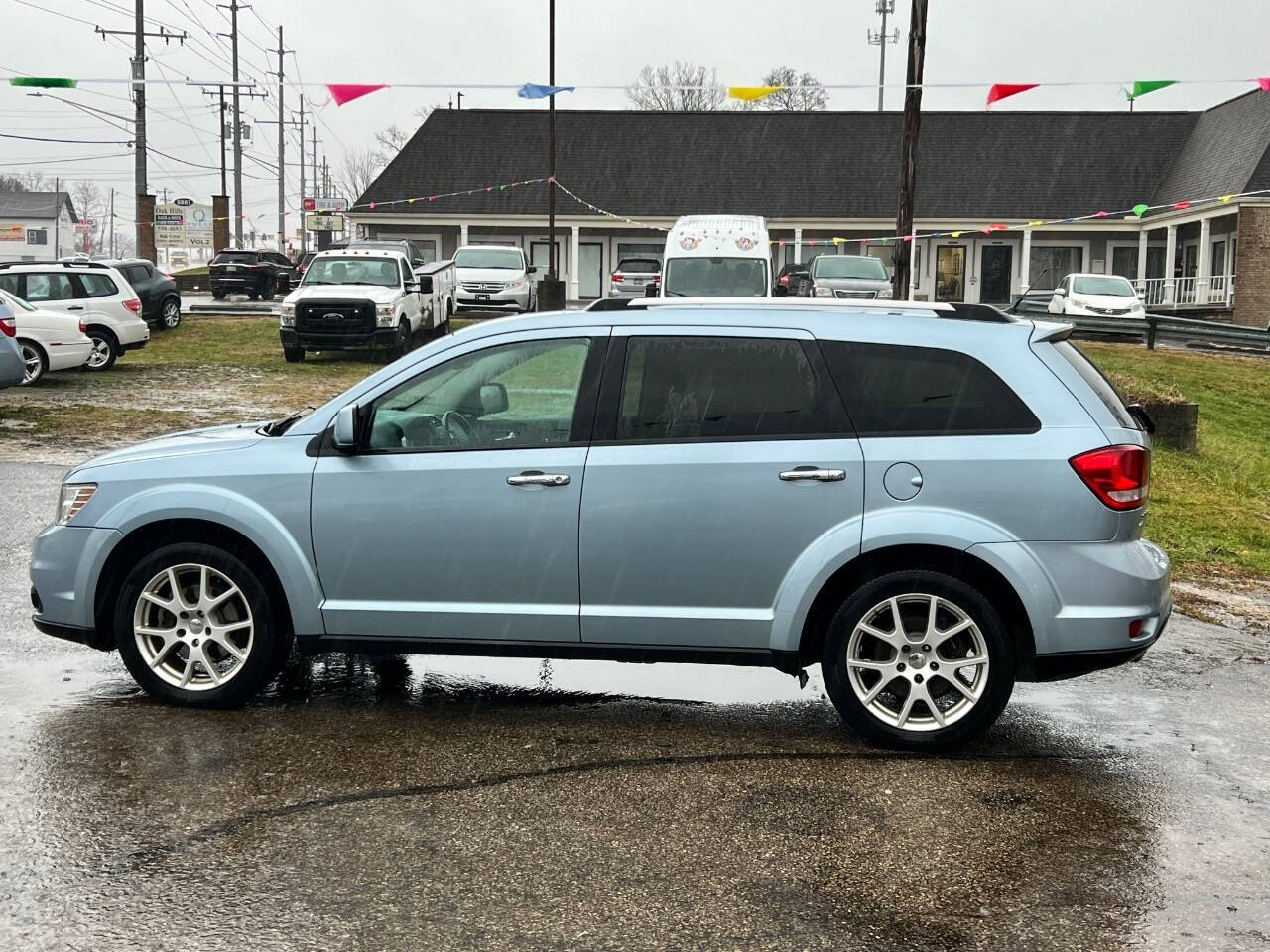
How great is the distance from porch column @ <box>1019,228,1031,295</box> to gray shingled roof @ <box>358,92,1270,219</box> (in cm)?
160

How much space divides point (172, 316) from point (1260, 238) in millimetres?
29648

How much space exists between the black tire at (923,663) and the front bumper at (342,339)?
19.4 meters

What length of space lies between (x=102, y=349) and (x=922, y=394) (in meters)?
20.2

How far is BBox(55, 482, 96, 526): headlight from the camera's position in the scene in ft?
20.3

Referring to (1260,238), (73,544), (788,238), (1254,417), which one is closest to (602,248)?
(788,238)

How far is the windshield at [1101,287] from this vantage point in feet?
111

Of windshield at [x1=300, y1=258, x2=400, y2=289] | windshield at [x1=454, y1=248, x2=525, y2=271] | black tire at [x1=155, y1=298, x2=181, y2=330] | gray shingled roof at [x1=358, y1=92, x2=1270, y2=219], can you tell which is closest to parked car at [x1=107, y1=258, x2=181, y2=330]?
black tire at [x1=155, y1=298, x2=181, y2=330]

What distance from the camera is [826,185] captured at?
49562mm

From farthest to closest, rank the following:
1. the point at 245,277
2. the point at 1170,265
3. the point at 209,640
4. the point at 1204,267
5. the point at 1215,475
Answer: the point at 1170,265 < the point at 1204,267 < the point at 245,277 < the point at 1215,475 < the point at 209,640

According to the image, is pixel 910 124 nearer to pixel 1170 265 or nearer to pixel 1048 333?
pixel 1048 333

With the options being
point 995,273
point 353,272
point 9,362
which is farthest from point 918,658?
point 995,273

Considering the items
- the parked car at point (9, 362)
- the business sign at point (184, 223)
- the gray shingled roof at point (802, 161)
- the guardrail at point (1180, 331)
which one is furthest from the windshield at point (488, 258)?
the business sign at point (184, 223)

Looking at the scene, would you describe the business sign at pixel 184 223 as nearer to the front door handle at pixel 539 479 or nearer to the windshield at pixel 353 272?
the windshield at pixel 353 272

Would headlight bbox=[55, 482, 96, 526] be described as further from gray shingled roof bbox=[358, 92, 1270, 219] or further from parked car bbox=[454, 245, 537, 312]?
gray shingled roof bbox=[358, 92, 1270, 219]
